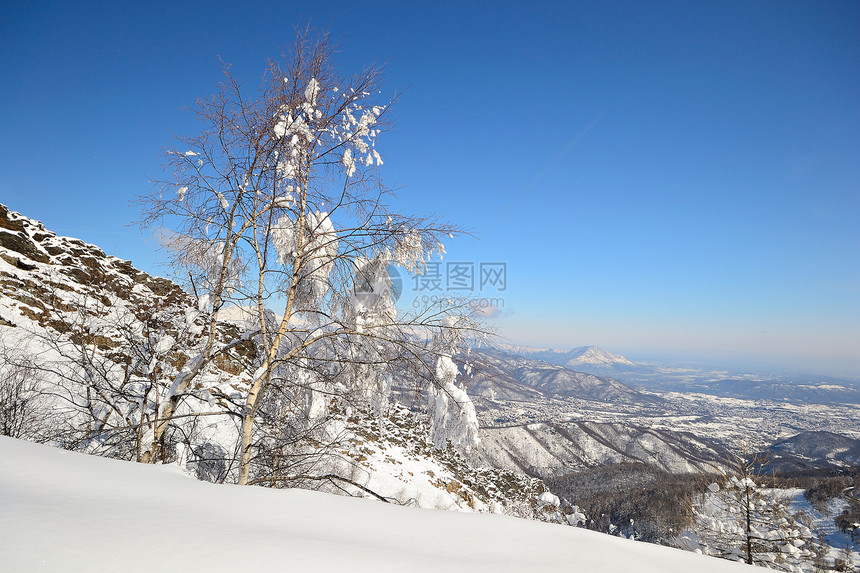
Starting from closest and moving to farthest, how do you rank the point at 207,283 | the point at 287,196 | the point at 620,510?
1. the point at 287,196
2. the point at 207,283
3. the point at 620,510

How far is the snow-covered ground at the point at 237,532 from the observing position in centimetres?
127

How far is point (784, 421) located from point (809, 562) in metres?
181

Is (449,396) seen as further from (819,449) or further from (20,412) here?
(819,449)

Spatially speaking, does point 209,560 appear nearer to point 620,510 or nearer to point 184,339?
point 184,339

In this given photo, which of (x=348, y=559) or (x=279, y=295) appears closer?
(x=348, y=559)

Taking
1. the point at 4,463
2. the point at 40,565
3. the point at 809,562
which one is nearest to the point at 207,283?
the point at 4,463

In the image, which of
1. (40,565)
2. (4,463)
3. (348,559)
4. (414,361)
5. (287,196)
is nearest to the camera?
(40,565)

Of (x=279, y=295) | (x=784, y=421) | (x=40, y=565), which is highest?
(x=279, y=295)

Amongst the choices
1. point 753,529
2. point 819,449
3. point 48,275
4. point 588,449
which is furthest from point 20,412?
point 819,449

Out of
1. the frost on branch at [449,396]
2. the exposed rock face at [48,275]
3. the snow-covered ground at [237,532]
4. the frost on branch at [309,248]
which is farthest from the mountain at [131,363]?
→ the snow-covered ground at [237,532]

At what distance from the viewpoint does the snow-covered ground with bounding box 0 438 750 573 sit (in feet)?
4.17

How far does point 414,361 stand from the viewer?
341cm

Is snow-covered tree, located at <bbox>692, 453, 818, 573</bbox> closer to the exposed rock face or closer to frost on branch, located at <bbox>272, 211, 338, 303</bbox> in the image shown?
frost on branch, located at <bbox>272, 211, 338, 303</bbox>

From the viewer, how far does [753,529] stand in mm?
10664
